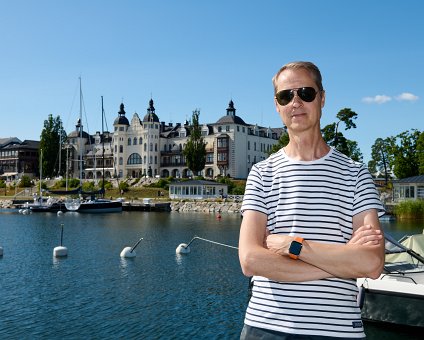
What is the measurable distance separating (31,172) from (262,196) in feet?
517

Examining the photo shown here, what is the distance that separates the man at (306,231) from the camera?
10.6 feet

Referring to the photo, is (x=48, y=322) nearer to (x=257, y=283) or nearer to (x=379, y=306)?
(x=379, y=306)

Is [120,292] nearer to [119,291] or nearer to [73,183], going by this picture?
[119,291]

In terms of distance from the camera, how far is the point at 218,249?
3344 centimetres

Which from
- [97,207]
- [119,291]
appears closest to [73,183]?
[97,207]

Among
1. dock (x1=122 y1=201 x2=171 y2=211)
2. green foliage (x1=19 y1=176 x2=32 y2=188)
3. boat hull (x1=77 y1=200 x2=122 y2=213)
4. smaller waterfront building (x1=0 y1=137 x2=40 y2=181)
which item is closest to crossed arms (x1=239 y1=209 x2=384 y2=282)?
boat hull (x1=77 y1=200 x2=122 y2=213)

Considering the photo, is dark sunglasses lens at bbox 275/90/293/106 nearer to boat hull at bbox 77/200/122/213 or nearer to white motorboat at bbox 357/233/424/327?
white motorboat at bbox 357/233/424/327

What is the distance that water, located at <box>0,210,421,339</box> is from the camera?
15.3 metres

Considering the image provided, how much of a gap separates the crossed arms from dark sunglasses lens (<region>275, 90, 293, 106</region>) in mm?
992

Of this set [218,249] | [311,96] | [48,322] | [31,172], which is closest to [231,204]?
[218,249]

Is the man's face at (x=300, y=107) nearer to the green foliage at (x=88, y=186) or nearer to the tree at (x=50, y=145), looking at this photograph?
the green foliage at (x=88, y=186)

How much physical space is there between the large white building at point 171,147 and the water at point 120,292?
78.2 m

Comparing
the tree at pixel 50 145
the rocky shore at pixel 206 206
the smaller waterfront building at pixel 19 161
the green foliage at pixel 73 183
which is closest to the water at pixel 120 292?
the rocky shore at pixel 206 206

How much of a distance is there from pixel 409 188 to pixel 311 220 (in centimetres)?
6597
